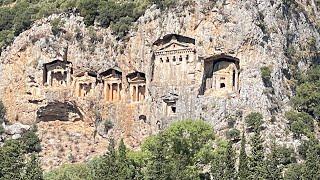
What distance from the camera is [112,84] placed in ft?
340

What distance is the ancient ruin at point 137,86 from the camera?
102188 mm

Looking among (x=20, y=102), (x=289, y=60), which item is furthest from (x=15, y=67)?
(x=289, y=60)

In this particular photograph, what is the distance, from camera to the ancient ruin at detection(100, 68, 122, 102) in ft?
339

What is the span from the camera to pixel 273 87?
96.9 m

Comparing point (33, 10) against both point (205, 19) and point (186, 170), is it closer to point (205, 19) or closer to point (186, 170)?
point (205, 19)

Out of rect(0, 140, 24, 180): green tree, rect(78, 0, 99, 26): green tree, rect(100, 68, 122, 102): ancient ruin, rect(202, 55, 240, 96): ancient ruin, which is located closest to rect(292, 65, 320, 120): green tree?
rect(202, 55, 240, 96): ancient ruin

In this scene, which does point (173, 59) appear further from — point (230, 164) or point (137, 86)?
point (230, 164)

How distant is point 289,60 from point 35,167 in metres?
28.1

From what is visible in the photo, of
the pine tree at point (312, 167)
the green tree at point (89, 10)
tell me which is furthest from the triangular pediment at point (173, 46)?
the pine tree at point (312, 167)

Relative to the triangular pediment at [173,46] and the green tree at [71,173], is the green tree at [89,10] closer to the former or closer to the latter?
the triangular pediment at [173,46]

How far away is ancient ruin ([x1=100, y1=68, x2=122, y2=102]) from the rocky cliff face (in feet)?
0.32

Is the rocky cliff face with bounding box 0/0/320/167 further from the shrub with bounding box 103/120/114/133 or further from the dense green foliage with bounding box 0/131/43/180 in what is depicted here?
the dense green foliage with bounding box 0/131/43/180

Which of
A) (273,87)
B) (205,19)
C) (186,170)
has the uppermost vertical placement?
(205,19)

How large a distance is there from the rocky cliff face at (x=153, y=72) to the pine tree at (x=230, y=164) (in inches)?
401
